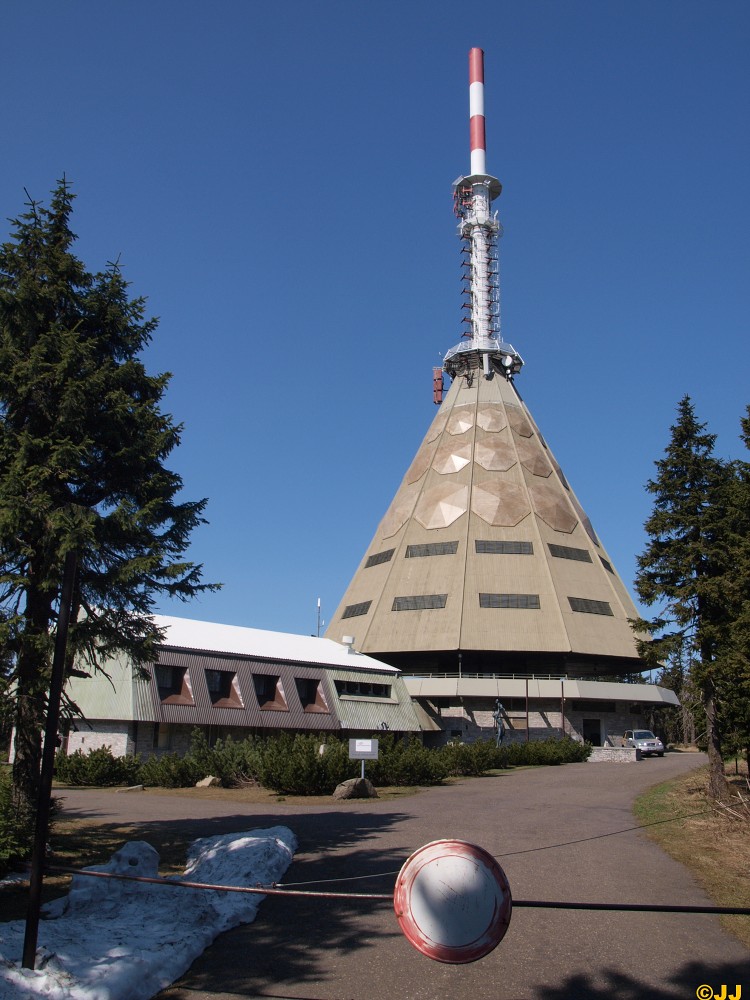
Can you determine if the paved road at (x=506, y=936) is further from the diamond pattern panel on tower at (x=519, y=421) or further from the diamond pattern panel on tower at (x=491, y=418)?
the diamond pattern panel on tower at (x=519, y=421)

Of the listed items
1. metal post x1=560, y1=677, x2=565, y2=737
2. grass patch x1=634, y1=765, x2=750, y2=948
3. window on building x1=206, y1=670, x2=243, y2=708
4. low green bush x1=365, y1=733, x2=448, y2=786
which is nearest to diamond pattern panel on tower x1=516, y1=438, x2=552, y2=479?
metal post x1=560, y1=677, x2=565, y2=737

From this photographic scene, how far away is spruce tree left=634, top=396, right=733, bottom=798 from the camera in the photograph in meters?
20.1

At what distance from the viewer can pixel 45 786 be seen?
698 centimetres

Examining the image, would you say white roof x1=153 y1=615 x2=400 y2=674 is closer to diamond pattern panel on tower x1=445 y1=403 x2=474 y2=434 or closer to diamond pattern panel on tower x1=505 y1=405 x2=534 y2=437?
diamond pattern panel on tower x1=445 y1=403 x2=474 y2=434

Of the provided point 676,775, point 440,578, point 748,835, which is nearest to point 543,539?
point 440,578

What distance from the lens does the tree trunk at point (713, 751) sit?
19603mm

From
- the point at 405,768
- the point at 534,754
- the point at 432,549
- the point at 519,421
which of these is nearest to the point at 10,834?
the point at 405,768

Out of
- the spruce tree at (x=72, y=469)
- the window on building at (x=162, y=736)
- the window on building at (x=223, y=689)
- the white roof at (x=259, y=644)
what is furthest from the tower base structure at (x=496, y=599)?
the spruce tree at (x=72, y=469)

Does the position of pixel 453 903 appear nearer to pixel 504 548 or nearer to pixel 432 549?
pixel 504 548

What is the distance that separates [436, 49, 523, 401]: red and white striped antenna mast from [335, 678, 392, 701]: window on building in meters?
36.0

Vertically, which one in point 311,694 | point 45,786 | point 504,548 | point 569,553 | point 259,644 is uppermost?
point 504,548

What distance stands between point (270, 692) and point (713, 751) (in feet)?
67.7

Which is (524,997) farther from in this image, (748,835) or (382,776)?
(382,776)

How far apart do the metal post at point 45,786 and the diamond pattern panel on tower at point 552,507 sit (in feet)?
174
